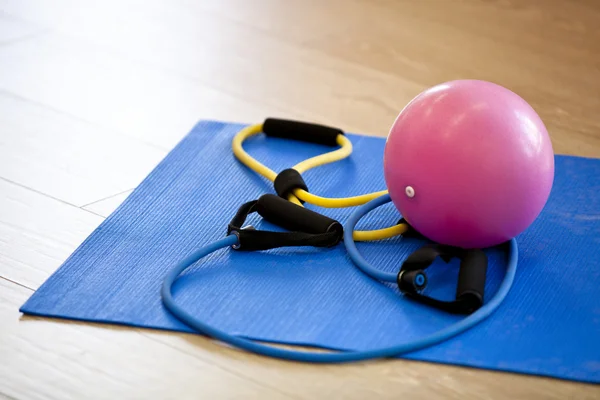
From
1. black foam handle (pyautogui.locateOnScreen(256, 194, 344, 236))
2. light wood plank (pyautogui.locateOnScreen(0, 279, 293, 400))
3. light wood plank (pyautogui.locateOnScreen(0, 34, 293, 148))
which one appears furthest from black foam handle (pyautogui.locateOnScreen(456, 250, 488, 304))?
light wood plank (pyautogui.locateOnScreen(0, 34, 293, 148))

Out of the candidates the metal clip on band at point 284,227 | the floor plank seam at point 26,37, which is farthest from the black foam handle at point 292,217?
the floor plank seam at point 26,37

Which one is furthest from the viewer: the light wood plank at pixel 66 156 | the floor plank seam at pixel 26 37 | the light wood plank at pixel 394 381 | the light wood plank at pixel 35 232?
the floor plank seam at pixel 26 37

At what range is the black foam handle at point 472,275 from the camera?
5.14 feet

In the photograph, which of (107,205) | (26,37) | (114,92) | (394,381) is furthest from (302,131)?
(26,37)

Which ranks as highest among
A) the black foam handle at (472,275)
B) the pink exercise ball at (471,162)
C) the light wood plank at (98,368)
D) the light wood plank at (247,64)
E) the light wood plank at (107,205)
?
the pink exercise ball at (471,162)

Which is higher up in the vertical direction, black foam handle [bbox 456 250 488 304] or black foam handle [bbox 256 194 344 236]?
black foam handle [bbox 256 194 344 236]

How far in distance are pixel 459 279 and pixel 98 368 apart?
0.66 metres

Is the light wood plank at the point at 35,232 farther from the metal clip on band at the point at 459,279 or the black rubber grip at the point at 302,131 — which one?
the metal clip on band at the point at 459,279

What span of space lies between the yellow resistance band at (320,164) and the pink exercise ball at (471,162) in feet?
0.47

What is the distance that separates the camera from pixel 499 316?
158cm

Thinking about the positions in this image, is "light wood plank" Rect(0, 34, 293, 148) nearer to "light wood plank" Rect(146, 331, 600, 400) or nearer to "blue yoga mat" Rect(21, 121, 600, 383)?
"blue yoga mat" Rect(21, 121, 600, 383)

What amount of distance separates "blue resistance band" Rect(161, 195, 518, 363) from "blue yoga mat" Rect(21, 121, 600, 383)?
0.02 m

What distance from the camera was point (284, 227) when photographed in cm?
183

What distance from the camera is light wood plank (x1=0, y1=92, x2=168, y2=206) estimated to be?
2.04 meters
